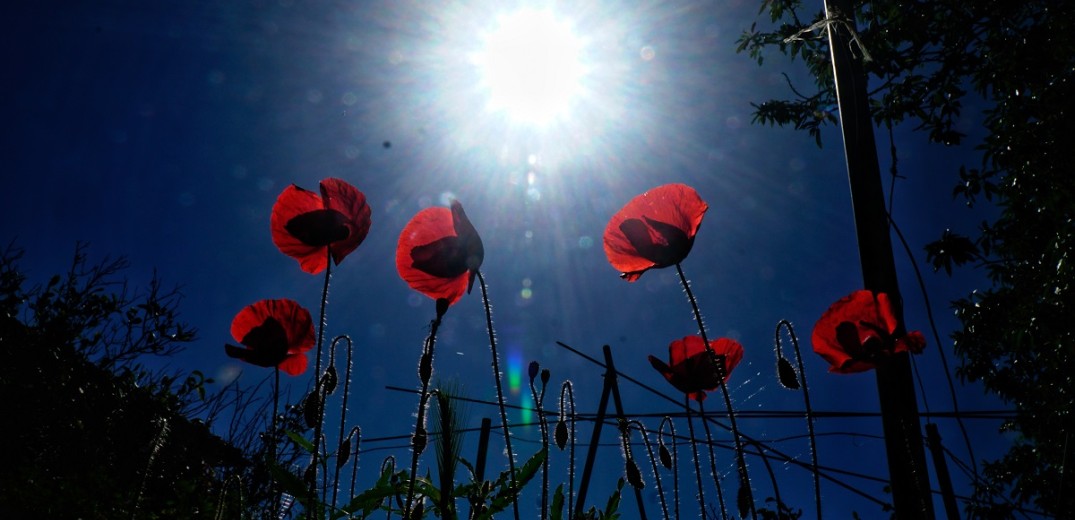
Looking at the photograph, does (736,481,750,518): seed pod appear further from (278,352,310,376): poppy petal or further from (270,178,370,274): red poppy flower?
(278,352,310,376): poppy petal

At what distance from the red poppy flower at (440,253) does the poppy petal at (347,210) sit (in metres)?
0.28

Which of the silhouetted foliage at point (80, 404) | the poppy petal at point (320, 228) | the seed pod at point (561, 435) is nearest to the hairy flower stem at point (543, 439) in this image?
the seed pod at point (561, 435)

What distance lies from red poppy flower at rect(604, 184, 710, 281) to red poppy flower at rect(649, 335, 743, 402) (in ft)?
0.84

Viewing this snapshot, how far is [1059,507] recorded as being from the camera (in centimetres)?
73

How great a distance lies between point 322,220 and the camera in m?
1.43

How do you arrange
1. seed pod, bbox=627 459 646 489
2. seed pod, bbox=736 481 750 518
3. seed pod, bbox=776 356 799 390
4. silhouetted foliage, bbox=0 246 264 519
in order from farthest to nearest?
silhouetted foliage, bbox=0 246 264 519 → seed pod, bbox=627 459 646 489 → seed pod, bbox=776 356 799 390 → seed pod, bbox=736 481 750 518

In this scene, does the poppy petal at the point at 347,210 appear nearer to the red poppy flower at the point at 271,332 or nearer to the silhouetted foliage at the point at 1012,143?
the red poppy flower at the point at 271,332

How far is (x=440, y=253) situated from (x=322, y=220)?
0.41 metres

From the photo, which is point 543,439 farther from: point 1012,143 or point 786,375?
point 1012,143

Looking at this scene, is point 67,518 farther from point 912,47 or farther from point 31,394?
point 912,47

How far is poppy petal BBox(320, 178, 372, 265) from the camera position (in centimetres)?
142

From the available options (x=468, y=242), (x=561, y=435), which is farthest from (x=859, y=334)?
(x=468, y=242)

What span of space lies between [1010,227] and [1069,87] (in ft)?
7.99

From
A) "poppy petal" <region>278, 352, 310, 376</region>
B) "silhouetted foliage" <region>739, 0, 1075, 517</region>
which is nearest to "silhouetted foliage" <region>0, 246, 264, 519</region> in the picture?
"poppy petal" <region>278, 352, 310, 376</region>
